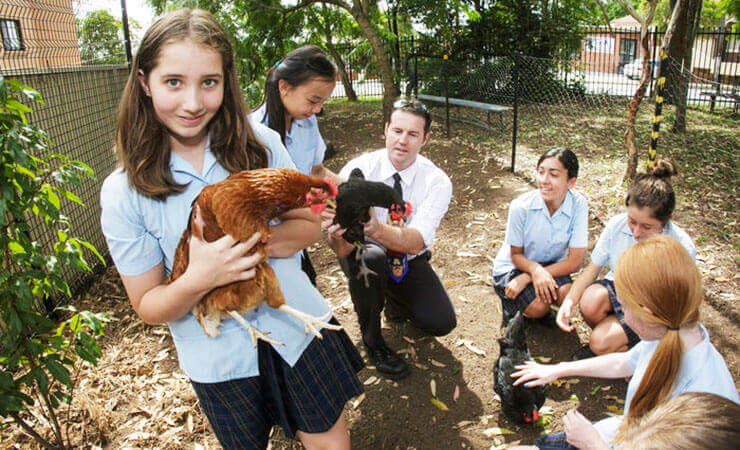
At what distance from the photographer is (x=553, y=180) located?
351 centimetres

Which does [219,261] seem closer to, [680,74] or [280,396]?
[280,396]

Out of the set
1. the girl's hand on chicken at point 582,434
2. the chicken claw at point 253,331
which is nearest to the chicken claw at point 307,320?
the chicken claw at point 253,331

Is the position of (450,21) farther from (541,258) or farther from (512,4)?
(541,258)

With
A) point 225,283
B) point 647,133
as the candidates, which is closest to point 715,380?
point 225,283

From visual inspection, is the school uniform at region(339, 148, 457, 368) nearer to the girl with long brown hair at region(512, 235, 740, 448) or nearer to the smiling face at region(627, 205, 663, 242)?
the smiling face at region(627, 205, 663, 242)

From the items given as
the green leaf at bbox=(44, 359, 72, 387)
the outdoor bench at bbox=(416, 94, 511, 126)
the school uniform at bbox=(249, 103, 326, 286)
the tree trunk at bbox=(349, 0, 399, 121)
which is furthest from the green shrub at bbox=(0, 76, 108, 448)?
the outdoor bench at bbox=(416, 94, 511, 126)

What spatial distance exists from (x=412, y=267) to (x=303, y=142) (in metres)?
1.30

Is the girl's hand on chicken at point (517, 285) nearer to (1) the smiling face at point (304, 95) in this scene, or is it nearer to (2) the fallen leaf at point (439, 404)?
(2) the fallen leaf at point (439, 404)

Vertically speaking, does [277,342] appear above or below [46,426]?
above

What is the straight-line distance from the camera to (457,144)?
9.73 metres

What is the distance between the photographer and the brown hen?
5.08ft

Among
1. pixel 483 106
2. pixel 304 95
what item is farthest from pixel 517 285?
pixel 483 106

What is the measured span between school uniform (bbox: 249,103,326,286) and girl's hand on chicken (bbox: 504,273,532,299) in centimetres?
158

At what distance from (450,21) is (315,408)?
1520 cm
